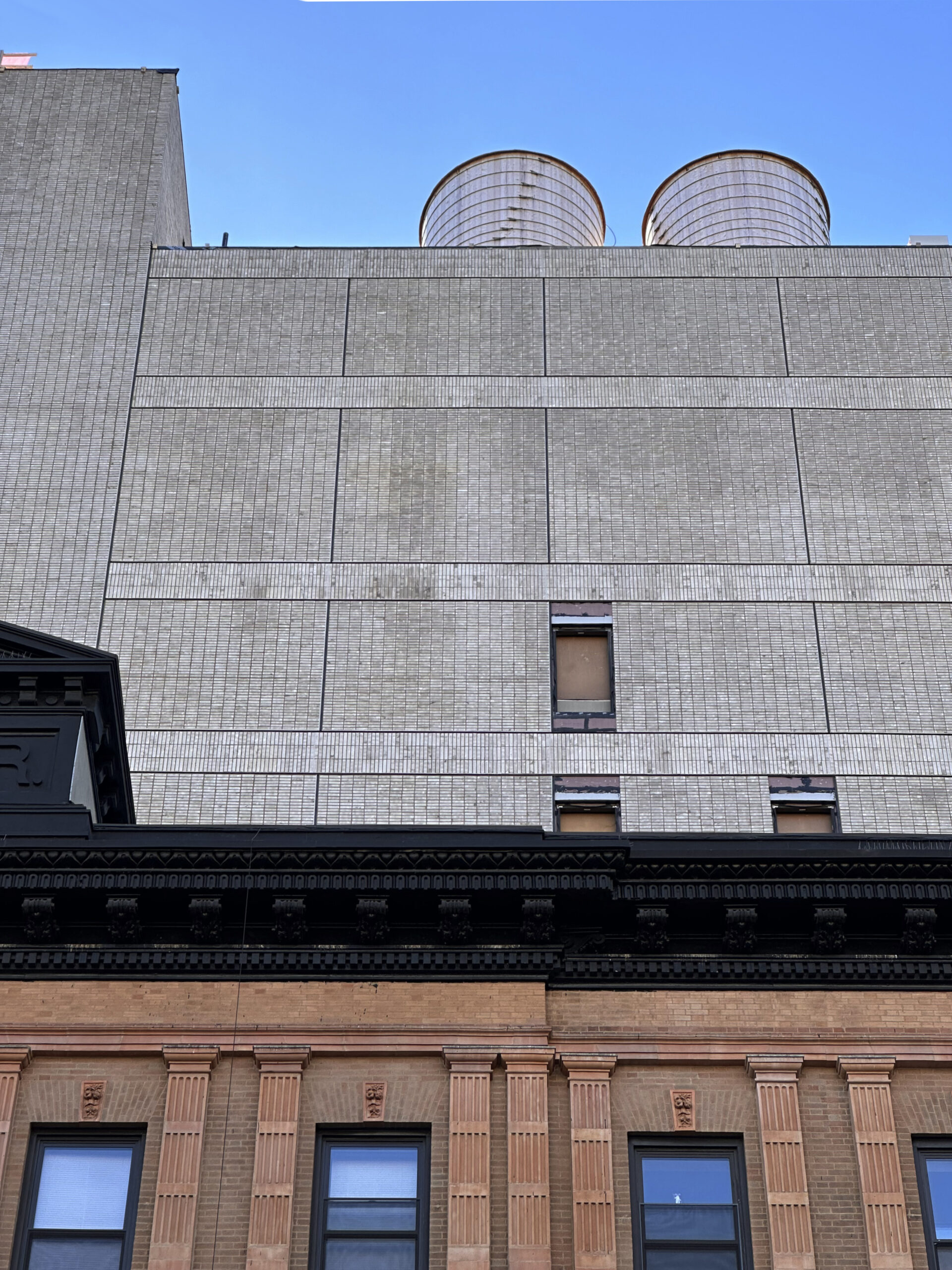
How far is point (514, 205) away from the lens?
3925 cm

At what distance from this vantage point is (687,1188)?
16.9 metres

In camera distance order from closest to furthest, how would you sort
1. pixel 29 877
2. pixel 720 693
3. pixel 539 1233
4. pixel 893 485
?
pixel 539 1233 → pixel 29 877 → pixel 720 693 → pixel 893 485

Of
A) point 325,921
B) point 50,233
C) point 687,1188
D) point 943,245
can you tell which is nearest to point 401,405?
point 50,233

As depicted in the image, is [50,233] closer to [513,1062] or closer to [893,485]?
[893,485]

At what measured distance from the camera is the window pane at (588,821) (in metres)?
29.2

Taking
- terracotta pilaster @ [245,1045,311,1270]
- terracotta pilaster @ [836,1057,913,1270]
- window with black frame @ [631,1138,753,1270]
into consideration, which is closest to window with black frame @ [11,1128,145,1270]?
terracotta pilaster @ [245,1045,311,1270]

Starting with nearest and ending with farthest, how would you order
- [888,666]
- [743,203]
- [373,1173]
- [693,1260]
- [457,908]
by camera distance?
[693,1260]
[373,1173]
[457,908]
[888,666]
[743,203]

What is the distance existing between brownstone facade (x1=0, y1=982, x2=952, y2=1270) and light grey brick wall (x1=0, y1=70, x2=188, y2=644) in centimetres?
1417

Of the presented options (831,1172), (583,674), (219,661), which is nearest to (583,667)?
(583,674)

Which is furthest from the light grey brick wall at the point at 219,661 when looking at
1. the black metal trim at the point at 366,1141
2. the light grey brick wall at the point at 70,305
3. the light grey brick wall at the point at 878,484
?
the black metal trim at the point at 366,1141

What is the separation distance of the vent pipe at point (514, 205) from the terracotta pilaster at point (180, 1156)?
2451 cm

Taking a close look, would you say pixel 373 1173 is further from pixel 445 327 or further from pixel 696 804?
pixel 445 327

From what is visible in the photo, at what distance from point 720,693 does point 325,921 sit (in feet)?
44.2

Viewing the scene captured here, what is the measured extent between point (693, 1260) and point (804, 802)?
45.0 ft
